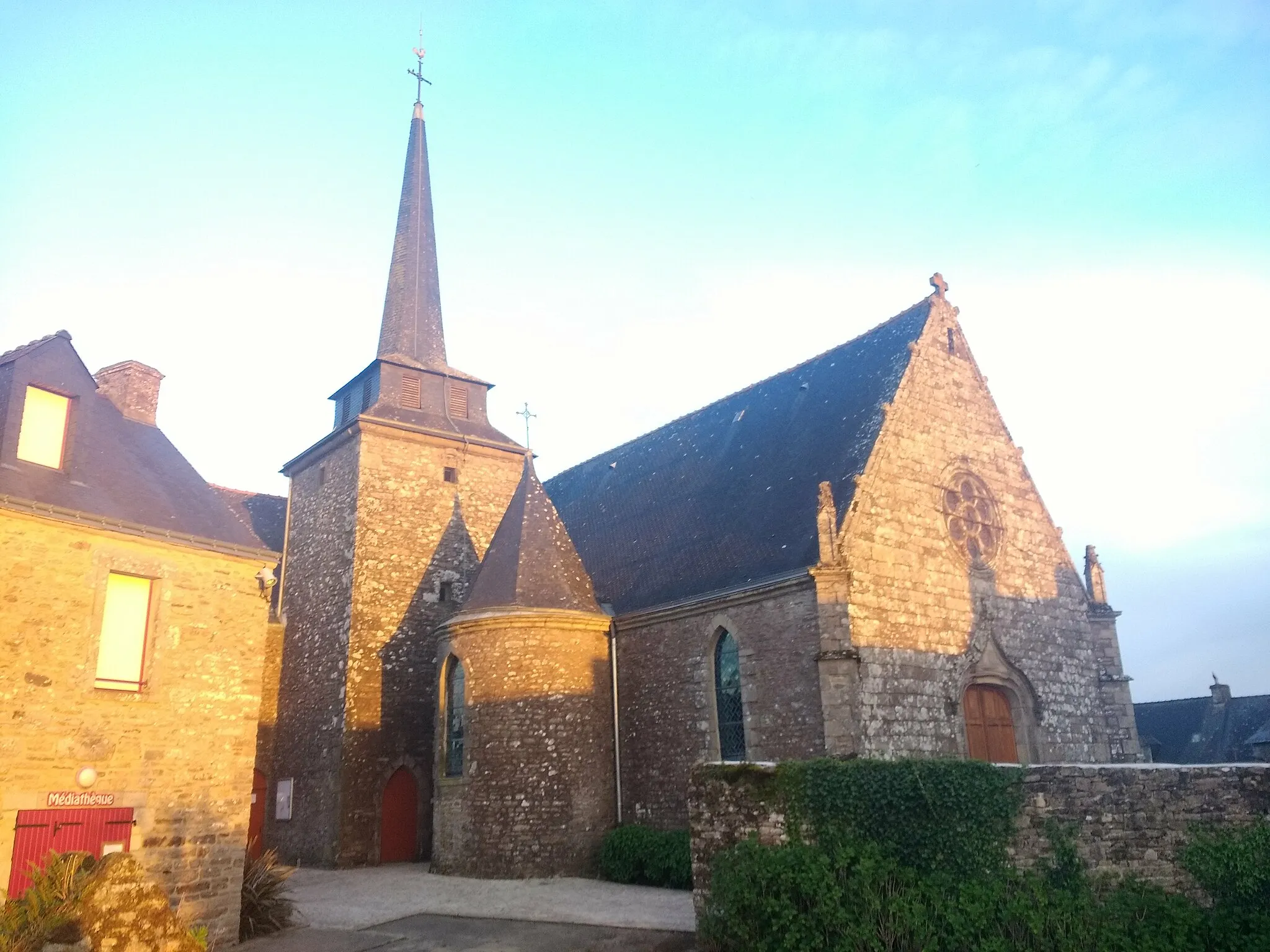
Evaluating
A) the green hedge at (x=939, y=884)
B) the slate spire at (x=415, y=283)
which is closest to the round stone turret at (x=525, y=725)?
the green hedge at (x=939, y=884)

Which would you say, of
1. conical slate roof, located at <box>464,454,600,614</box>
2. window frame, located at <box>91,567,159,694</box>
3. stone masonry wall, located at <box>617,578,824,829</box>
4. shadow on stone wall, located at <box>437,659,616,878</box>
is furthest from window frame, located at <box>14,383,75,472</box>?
stone masonry wall, located at <box>617,578,824,829</box>

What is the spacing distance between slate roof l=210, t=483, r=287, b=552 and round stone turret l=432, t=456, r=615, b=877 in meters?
8.19

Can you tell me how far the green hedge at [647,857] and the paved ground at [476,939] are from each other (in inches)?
130

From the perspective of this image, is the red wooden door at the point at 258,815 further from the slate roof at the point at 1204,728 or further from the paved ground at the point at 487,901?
the slate roof at the point at 1204,728

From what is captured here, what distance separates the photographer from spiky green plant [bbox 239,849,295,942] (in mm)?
12047

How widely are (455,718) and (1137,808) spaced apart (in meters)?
11.8

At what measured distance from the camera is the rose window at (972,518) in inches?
671

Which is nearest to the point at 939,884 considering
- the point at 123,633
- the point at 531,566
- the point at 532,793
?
the point at 532,793

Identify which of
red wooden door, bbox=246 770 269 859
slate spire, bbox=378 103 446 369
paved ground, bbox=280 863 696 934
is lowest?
paved ground, bbox=280 863 696 934

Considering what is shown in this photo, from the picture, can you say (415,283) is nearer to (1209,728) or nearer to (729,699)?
(729,699)

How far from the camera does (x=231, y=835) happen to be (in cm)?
1193

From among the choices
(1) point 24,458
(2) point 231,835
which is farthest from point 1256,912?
(1) point 24,458

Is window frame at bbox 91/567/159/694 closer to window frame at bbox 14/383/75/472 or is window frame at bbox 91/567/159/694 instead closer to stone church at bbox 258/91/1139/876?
window frame at bbox 14/383/75/472

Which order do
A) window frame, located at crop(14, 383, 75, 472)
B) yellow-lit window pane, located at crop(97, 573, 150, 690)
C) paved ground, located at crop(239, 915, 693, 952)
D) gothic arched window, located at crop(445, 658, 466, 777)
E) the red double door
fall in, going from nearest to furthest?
the red double door → paved ground, located at crop(239, 915, 693, 952) → yellow-lit window pane, located at crop(97, 573, 150, 690) → window frame, located at crop(14, 383, 75, 472) → gothic arched window, located at crop(445, 658, 466, 777)
